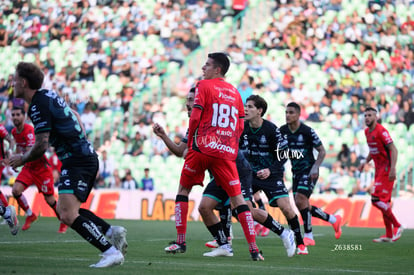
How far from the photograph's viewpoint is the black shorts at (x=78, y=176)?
7.96 metres

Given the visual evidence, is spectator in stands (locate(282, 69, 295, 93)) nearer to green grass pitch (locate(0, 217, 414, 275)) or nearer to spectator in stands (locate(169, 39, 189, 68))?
spectator in stands (locate(169, 39, 189, 68))

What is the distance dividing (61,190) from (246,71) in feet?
65.1

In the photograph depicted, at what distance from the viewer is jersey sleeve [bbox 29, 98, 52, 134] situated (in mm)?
7777

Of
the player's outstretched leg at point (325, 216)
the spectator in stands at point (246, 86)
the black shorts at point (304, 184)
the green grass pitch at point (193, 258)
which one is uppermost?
the spectator in stands at point (246, 86)

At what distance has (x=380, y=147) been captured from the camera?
15.2 metres

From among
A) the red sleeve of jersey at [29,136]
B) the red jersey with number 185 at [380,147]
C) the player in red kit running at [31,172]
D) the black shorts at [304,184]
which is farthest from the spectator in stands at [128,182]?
the black shorts at [304,184]

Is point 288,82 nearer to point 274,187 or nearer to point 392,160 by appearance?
point 392,160

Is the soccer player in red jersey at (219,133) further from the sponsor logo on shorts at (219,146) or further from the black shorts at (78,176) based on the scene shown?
the black shorts at (78,176)

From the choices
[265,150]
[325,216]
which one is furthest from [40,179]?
[325,216]

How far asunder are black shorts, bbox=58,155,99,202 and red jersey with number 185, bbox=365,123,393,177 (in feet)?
27.4

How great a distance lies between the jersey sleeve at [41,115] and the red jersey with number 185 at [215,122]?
1.99 metres

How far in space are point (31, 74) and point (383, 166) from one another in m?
9.41

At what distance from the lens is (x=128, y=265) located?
8.46 m

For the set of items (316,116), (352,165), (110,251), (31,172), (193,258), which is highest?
(316,116)
